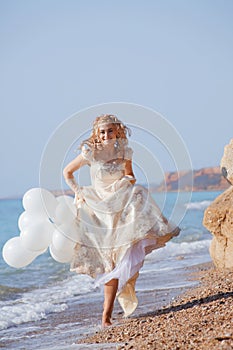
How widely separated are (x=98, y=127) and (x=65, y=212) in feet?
2.63

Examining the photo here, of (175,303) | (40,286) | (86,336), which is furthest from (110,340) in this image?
(40,286)

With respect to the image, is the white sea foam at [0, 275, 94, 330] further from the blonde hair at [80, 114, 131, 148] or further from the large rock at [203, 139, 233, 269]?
the blonde hair at [80, 114, 131, 148]

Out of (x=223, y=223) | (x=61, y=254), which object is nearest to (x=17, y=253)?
(x=61, y=254)

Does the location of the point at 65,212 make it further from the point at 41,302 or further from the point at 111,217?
the point at 41,302

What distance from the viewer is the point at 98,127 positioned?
6156 mm

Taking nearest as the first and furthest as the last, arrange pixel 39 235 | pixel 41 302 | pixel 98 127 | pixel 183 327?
pixel 183 327, pixel 39 235, pixel 98 127, pixel 41 302

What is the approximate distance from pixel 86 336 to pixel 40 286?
4693 millimetres

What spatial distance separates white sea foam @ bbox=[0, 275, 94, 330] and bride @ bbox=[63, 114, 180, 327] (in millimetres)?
1638

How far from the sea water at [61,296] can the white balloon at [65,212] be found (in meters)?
0.79

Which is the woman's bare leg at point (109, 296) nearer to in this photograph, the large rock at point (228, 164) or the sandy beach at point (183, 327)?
the sandy beach at point (183, 327)

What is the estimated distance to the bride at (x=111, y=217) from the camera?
5.96 m

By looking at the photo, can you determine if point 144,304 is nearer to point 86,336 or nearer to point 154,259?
point 86,336

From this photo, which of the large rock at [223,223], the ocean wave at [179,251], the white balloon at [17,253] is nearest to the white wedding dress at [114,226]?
the white balloon at [17,253]

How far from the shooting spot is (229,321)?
16.5ft
